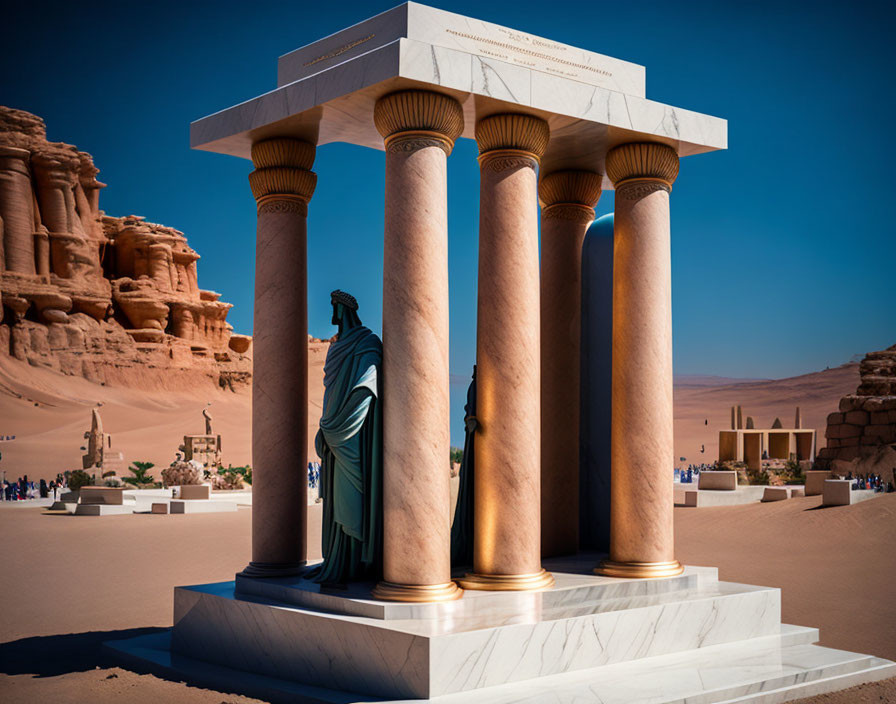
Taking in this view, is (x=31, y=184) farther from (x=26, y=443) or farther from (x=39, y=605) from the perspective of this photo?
(x=39, y=605)

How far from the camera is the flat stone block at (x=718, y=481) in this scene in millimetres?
28625

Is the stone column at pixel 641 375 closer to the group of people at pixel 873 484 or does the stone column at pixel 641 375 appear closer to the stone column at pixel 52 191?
the group of people at pixel 873 484

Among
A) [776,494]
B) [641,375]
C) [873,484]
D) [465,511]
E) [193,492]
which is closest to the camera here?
[641,375]

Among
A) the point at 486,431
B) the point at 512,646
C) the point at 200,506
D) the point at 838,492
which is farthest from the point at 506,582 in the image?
the point at 200,506

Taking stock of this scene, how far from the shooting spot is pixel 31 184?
84125 mm

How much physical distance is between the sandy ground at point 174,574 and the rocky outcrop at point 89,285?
54445 mm

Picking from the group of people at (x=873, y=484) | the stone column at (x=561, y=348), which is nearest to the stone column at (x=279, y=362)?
the stone column at (x=561, y=348)

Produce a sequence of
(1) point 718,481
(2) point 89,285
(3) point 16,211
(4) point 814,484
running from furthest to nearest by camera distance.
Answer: (2) point 89,285
(3) point 16,211
(1) point 718,481
(4) point 814,484

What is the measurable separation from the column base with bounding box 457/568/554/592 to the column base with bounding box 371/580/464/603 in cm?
61

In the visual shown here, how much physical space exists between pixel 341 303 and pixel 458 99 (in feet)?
7.72

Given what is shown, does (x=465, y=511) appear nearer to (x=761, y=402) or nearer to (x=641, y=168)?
(x=641, y=168)

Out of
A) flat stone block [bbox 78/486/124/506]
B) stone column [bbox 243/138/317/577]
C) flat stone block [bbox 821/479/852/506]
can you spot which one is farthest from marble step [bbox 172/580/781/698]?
flat stone block [bbox 78/486/124/506]

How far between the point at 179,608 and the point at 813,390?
10884 cm

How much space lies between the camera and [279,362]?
10.0m
